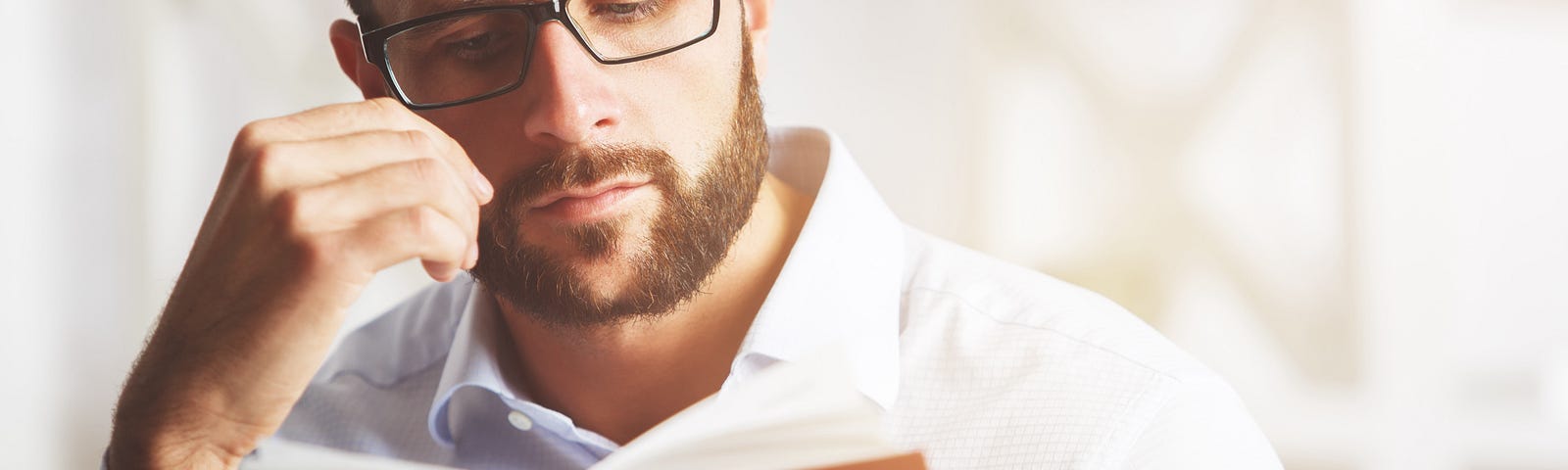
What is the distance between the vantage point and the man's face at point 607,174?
→ 1.07 m

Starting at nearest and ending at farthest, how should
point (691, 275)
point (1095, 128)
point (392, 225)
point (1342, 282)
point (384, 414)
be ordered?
1. point (392, 225)
2. point (691, 275)
3. point (384, 414)
4. point (1342, 282)
5. point (1095, 128)

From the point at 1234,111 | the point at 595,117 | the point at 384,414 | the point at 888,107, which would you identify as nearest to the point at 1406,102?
the point at 1234,111

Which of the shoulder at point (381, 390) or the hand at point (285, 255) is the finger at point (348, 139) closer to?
the hand at point (285, 255)

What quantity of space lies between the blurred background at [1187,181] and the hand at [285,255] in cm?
133

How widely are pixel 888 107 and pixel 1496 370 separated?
3.90 feet

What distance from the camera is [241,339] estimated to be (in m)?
0.88

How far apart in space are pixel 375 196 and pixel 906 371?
1.64ft

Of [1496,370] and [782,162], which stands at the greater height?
[782,162]

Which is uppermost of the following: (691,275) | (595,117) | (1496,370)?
(595,117)

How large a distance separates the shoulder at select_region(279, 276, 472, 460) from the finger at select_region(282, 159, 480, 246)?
53 centimetres

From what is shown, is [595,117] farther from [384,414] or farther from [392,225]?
[384,414]

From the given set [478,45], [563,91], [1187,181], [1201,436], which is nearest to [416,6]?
[478,45]

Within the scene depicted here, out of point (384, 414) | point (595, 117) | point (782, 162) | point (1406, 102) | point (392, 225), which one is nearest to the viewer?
point (392, 225)

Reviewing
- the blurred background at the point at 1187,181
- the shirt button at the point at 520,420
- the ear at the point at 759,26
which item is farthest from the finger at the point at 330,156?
the blurred background at the point at 1187,181
